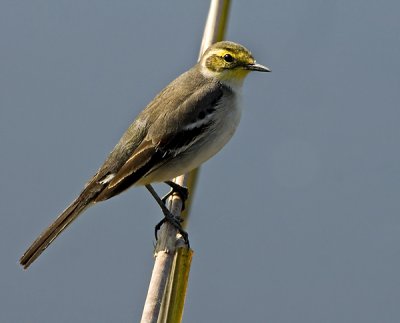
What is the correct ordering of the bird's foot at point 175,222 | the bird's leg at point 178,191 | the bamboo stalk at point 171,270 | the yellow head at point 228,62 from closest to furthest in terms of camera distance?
the bamboo stalk at point 171,270 → the bird's foot at point 175,222 → the bird's leg at point 178,191 → the yellow head at point 228,62

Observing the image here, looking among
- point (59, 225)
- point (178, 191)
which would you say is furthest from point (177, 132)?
point (59, 225)

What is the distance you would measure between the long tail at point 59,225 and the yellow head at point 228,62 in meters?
1.14

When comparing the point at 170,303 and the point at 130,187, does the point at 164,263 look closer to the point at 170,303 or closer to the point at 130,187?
the point at 170,303

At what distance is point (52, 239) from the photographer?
4055mm

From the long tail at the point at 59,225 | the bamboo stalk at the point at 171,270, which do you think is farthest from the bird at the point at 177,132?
the bamboo stalk at the point at 171,270

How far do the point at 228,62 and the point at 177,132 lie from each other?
2.16ft

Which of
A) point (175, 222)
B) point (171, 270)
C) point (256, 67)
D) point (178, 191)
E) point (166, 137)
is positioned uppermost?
point (256, 67)

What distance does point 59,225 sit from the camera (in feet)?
13.6

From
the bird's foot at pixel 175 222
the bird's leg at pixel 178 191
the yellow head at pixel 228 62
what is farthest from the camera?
the yellow head at pixel 228 62

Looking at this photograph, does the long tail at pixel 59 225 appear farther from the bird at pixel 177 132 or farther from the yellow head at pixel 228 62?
the yellow head at pixel 228 62

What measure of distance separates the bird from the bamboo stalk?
26cm

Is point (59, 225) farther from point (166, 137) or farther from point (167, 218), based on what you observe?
point (166, 137)

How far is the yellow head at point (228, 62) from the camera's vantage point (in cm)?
472

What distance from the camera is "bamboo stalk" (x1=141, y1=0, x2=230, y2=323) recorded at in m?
3.01
